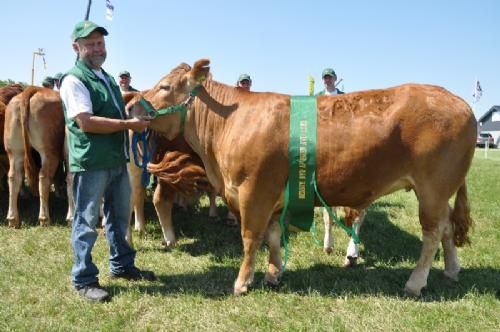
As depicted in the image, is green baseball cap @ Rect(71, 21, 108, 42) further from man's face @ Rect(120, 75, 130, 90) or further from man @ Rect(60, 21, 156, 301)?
man's face @ Rect(120, 75, 130, 90)

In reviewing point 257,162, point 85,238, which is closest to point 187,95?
point 257,162

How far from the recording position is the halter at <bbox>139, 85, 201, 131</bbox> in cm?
414

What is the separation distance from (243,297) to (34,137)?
4054 millimetres

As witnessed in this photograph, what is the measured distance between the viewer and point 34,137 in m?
6.29

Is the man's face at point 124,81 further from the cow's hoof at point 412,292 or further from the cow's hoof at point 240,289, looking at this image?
the cow's hoof at point 412,292

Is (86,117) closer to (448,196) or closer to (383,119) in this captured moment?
(383,119)

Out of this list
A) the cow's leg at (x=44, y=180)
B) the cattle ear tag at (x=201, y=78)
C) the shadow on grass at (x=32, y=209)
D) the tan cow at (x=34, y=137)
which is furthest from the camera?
the shadow on grass at (x=32, y=209)

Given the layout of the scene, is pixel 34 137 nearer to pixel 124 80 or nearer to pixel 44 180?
pixel 44 180

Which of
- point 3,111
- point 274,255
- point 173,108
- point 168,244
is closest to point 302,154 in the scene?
point 274,255

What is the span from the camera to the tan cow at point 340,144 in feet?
12.4

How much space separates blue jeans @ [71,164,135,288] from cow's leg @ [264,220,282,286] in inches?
56.7

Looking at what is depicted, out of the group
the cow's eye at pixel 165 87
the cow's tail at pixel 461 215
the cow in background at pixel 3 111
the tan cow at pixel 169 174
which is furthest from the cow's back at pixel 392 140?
the cow in background at pixel 3 111

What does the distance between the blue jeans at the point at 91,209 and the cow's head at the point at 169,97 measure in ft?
1.80

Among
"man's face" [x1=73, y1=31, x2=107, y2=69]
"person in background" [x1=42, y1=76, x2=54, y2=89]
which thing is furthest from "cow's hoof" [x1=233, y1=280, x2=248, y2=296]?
"person in background" [x1=42, y1=76, x2=54, y2=89]
